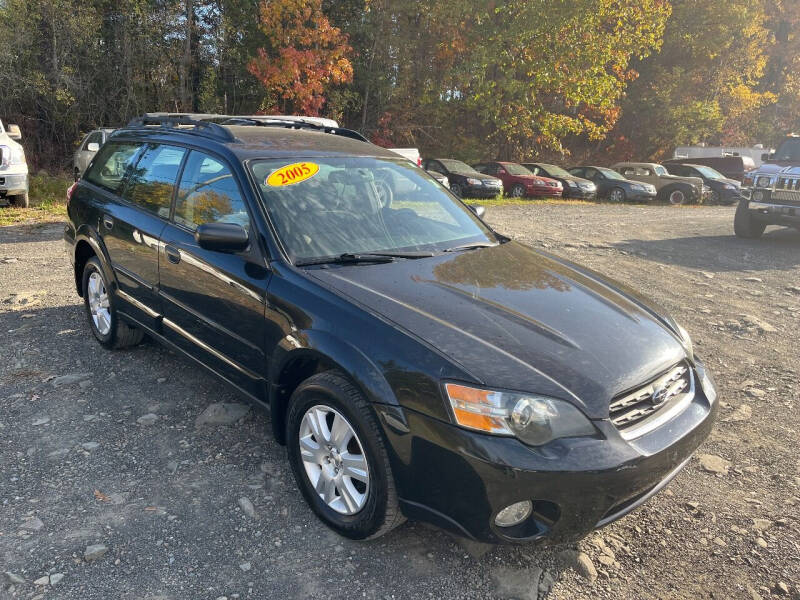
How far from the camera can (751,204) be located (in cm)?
1108

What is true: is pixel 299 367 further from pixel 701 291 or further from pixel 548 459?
pixel 701 291

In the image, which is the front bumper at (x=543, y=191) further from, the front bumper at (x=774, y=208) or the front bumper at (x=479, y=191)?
the front bumper at (x=774, y=208)

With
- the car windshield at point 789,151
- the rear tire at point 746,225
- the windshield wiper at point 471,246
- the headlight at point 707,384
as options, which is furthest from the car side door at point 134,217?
the car windshield at point 789,151

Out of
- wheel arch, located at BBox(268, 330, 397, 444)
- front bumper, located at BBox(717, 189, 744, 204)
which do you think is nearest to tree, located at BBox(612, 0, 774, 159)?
front bumper, located at BBox(717, 189, 744, 204)

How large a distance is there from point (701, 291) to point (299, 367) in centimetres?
602

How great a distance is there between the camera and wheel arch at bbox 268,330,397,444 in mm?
2408

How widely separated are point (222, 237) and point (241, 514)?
1.32 metres

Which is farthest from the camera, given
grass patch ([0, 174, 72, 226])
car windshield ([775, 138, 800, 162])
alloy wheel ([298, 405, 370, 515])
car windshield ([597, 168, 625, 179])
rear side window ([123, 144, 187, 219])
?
car windshield ([597, 168, 625, 179])

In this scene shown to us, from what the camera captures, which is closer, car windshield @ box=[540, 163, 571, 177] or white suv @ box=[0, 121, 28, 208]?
white suv @ box=[0, 121, 28, 208]

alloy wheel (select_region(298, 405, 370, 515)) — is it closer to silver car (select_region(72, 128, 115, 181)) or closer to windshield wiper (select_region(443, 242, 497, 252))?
windshield wiper (select_region(443, 242, 497, 252))

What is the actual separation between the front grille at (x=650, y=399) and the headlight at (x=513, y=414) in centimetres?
23

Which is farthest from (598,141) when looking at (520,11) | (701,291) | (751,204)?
(701,291)

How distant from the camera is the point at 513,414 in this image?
222cm

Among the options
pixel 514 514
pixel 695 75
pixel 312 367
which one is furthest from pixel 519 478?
pixel 695 75
